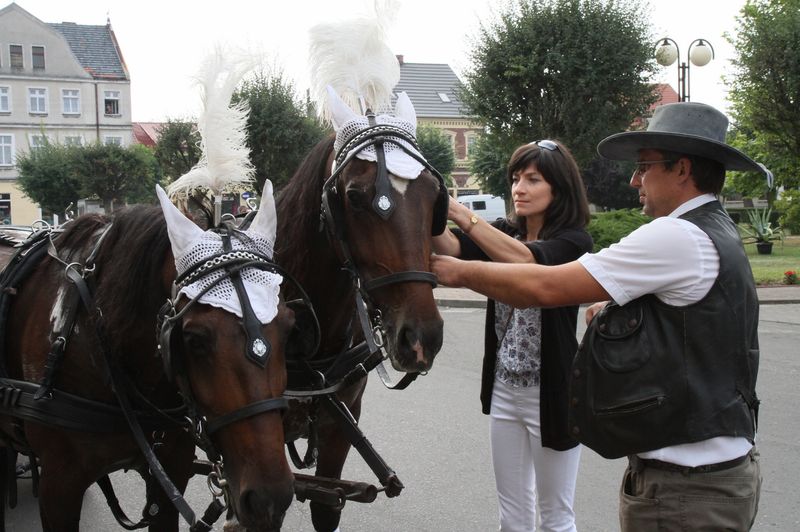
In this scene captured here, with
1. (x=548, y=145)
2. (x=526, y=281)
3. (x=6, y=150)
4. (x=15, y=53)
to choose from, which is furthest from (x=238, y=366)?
(x=15, y=53)

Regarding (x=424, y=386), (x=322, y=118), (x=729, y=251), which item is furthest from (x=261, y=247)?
(x=424, y=386)

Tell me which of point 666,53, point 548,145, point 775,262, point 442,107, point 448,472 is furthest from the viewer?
point 442,107

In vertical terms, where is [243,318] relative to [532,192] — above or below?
below

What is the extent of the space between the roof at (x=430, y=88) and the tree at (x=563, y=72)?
1214 inches

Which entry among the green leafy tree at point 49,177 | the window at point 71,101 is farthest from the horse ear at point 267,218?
the window at point 71,101

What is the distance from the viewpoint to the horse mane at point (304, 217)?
10.1ft

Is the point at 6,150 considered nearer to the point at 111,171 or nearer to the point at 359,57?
the point at 111,171

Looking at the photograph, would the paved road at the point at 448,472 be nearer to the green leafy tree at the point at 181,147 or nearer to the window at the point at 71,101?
the green leafy tree at the point at 181,147

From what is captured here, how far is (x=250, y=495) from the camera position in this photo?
209 cm

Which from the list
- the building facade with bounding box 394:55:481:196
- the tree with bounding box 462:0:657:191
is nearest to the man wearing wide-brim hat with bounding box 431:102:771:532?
the tree with bounding box 462:0:657:191

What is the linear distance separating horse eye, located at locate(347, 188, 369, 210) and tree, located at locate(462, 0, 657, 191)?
17641 millimetres

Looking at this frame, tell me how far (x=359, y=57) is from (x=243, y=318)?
62.3 inches

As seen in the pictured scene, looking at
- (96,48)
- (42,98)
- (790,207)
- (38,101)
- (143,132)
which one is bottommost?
(790,207)

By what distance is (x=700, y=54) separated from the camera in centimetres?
1778
